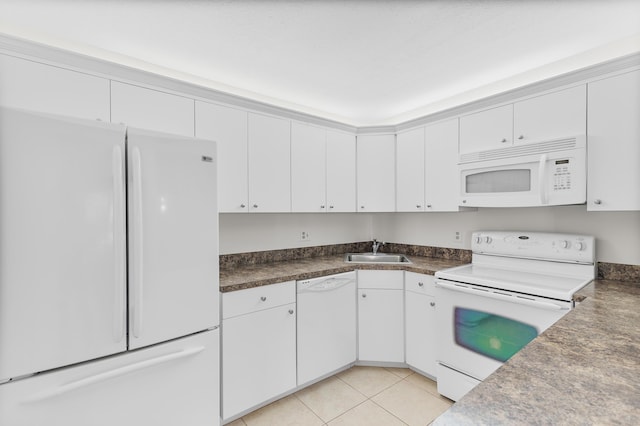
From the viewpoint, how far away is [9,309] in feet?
3.76

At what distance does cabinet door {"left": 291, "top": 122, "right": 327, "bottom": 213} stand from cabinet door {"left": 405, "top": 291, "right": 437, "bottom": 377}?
1160 mm

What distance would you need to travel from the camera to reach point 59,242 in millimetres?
1231

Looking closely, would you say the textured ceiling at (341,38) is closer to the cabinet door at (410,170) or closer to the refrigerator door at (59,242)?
the cabinet door at (410,170)

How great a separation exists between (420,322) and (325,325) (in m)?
0.80

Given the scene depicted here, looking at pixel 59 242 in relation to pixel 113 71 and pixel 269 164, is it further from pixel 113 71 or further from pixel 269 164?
pixel 269 164

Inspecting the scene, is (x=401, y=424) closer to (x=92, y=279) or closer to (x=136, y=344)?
(x=136, y=344)

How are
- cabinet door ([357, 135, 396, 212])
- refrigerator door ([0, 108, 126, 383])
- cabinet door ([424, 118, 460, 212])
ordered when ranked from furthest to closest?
1. cabinet door ([357, 135, 396, 212])
2. cabinet door ([424, 118, 460, 212])
3. refrigerator door ([0, 108, 126, 383])

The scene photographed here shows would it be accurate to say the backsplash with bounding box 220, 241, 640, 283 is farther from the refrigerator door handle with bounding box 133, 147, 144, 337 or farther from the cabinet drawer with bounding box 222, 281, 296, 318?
the refrigerator door handle with bounding box 133, 147, 144, 337

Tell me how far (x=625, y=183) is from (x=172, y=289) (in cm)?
264

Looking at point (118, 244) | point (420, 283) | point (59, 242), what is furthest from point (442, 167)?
point (59, 242)

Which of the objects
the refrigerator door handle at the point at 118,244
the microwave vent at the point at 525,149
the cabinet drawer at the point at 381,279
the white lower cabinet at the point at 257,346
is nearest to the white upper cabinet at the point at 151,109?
the refrigerator door handle at the point at 118,244

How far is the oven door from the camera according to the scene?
70.2 inches

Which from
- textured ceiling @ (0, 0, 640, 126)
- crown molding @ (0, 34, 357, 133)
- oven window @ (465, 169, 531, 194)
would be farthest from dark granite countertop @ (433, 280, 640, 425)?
crown molding @ (0, 34, 357, 133)

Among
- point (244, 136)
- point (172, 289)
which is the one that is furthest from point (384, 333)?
point (244, 136)
